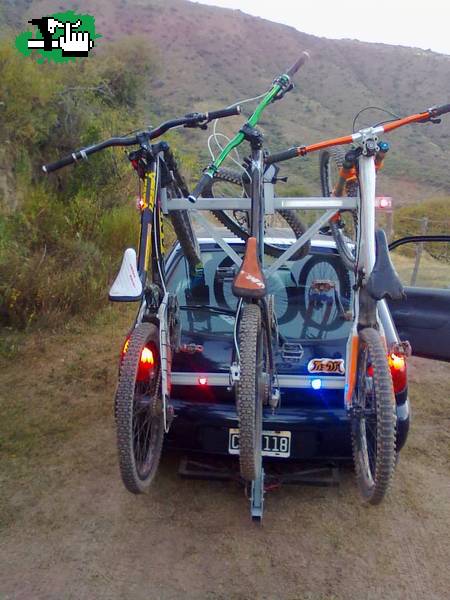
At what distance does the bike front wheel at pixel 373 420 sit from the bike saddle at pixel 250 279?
2.05 feet

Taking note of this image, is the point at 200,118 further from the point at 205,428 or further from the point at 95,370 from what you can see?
the point at 95,370

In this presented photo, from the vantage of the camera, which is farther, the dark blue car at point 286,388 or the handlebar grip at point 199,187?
the dark blue car at point 286,388

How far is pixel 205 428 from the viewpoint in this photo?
3.23m

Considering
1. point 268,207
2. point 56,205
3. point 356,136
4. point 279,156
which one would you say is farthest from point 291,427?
point 56,205

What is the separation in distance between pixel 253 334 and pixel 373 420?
→ 2.84ft

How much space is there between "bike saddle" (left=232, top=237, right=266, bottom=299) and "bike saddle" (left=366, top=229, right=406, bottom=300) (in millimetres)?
560

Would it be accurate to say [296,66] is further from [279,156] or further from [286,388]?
[286,388]

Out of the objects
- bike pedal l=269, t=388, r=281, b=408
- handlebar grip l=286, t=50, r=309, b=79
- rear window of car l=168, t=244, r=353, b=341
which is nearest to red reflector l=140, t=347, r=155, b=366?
rear window of car l=168, t=244, r=353, b=341

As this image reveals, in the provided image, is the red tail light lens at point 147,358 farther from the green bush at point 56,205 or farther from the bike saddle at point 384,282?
the green bush at point 56,205

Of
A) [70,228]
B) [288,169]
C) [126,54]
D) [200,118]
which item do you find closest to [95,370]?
[70,228]

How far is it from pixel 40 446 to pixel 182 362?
1527 mm

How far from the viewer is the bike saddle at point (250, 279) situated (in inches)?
110

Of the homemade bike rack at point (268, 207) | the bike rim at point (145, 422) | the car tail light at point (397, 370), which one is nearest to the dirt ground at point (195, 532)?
the homemade bike rack at point (268, 207)

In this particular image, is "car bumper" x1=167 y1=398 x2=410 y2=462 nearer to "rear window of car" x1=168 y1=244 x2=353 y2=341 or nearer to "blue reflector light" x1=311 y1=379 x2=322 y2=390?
"blue reflector light" x1=311 y1=379 x2=322 y2=390
